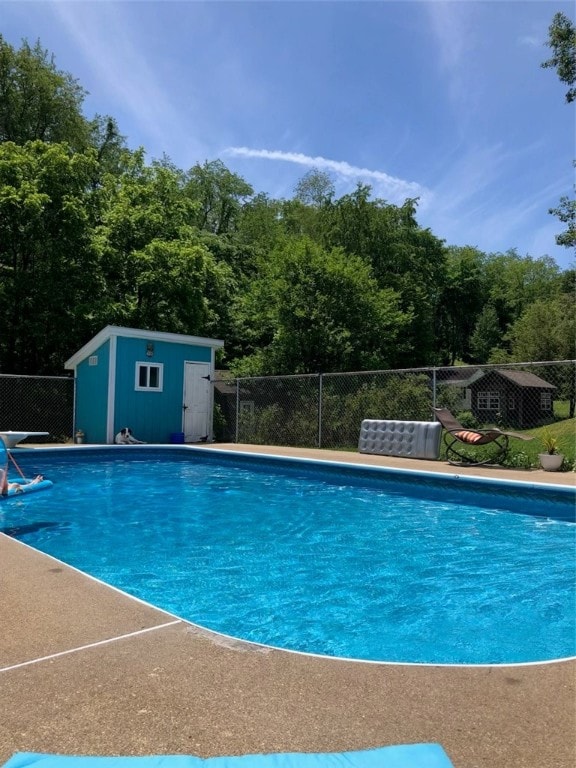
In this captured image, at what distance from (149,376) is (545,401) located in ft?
51.1

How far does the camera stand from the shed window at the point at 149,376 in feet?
45.4

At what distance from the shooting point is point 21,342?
1639 cm

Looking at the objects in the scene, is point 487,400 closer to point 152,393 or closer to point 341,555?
point 152,393

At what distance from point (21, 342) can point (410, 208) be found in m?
19.9

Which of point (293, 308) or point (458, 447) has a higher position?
point (293, 308)

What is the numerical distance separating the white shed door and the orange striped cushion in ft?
24.2

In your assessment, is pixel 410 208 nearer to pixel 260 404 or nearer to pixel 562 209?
pixel 562 209

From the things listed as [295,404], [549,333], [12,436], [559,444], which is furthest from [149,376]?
[549,333]

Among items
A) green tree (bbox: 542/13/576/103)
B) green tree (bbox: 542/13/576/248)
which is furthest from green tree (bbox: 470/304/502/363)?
green tree (bbox: 542/13/576/103)

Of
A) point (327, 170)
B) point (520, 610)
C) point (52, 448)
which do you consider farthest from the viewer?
point (327, 170)

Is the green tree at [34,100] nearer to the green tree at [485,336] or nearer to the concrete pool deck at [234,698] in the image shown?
the concrete pool deck at [234,698]

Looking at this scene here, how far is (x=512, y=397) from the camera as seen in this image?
2233cm

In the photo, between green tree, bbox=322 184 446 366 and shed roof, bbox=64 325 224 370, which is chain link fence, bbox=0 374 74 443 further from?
green tree, bbox=322 184 446 366

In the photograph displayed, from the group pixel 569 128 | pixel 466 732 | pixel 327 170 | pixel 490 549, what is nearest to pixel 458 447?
pixel 490 549
